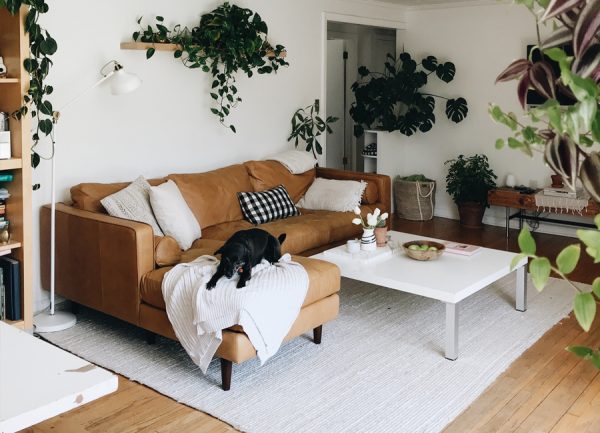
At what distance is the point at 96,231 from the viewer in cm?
380

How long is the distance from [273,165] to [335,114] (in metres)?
2.88

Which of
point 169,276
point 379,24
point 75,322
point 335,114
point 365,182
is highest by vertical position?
point 379,24

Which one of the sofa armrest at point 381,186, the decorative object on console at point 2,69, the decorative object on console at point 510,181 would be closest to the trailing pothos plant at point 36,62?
the decorative object on console at point 2,69

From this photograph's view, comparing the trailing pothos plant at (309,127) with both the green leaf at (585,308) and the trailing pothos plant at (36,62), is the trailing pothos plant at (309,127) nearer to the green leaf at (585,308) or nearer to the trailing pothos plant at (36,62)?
the trailing pothos plant at (36,62)

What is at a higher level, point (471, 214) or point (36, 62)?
point (36, 62)

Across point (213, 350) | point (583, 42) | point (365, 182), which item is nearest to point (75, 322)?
point (213, 350)

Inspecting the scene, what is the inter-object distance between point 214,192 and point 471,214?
2.98 meters

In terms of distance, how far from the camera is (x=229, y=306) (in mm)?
3100

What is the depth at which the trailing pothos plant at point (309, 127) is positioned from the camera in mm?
6008

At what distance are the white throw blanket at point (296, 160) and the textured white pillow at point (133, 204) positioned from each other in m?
1.59

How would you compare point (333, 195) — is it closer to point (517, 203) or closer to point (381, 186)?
point (381, 186)

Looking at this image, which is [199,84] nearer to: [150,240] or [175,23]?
[175,23]

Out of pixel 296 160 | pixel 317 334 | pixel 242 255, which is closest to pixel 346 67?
pixel 296 160

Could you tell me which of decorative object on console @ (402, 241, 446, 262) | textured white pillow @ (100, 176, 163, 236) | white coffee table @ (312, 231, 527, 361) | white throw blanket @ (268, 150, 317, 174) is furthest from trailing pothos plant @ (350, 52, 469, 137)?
textured white pillow @ (100, 176, 163, 236)
